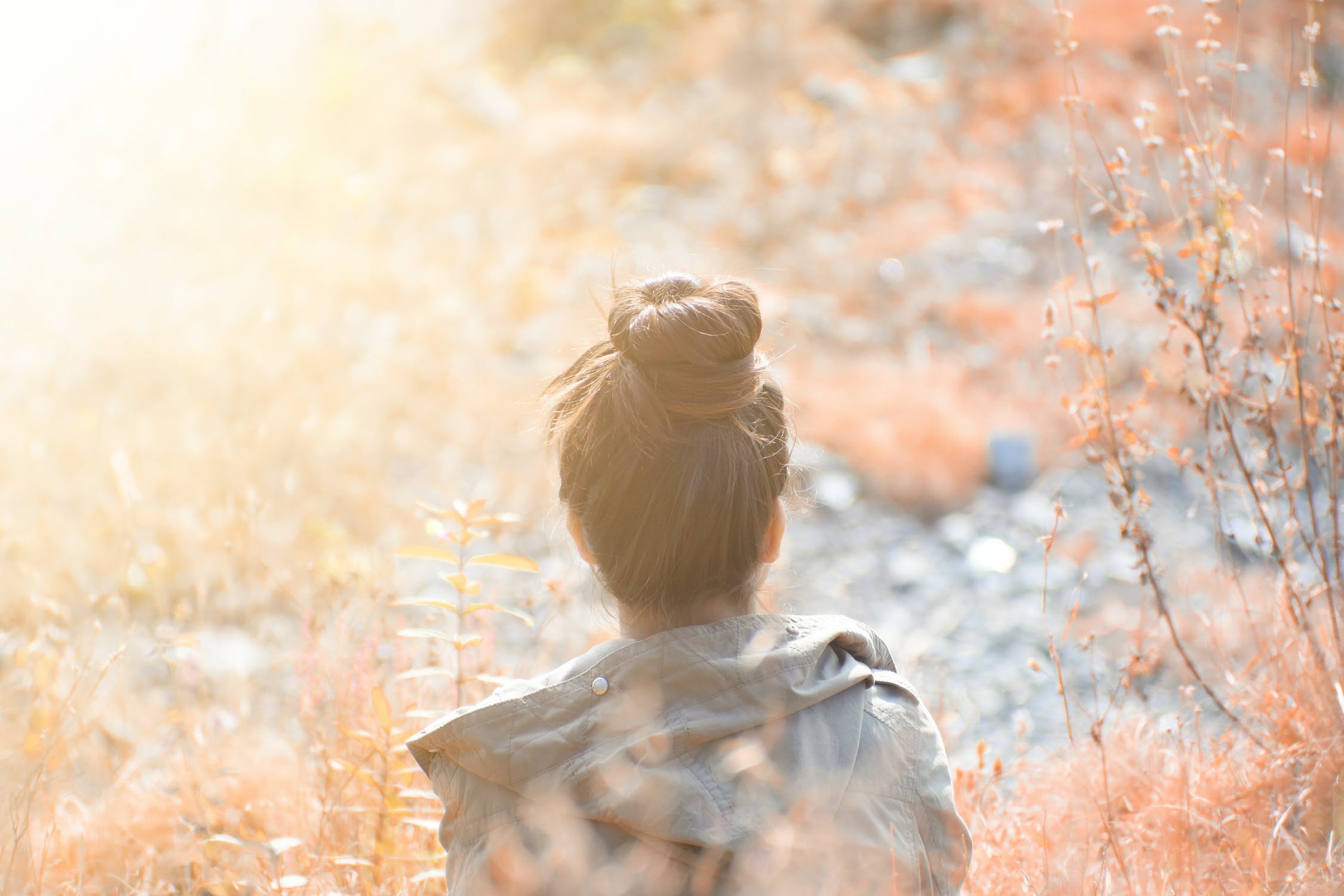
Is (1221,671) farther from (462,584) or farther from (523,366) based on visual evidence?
(523,366)

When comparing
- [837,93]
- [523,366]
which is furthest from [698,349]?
[837,93]

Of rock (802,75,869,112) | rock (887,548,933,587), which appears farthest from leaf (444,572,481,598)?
rock (802,75,869,112)

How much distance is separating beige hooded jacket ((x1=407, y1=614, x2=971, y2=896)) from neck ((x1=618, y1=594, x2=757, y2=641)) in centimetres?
5

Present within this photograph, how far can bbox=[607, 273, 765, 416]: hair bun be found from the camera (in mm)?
1171

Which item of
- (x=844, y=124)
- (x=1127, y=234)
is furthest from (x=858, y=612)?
(x=844, y=124)

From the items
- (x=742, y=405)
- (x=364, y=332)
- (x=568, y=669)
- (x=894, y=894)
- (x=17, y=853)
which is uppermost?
(x=742, y=405)

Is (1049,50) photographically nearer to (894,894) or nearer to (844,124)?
(844,124)

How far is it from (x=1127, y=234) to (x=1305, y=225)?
1060 millimetres

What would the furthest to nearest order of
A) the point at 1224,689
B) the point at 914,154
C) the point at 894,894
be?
the point at 914,154 < the point at 1224,689 < the point at 894,894

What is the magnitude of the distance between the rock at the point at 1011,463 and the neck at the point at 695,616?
3.69 meters

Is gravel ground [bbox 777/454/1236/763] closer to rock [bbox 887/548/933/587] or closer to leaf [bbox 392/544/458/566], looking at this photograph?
rock [bbox 887/548/933/587]

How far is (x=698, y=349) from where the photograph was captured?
1170 millimetres

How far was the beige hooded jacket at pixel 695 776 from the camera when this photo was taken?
1086mm

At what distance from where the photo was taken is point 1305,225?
260 inches
